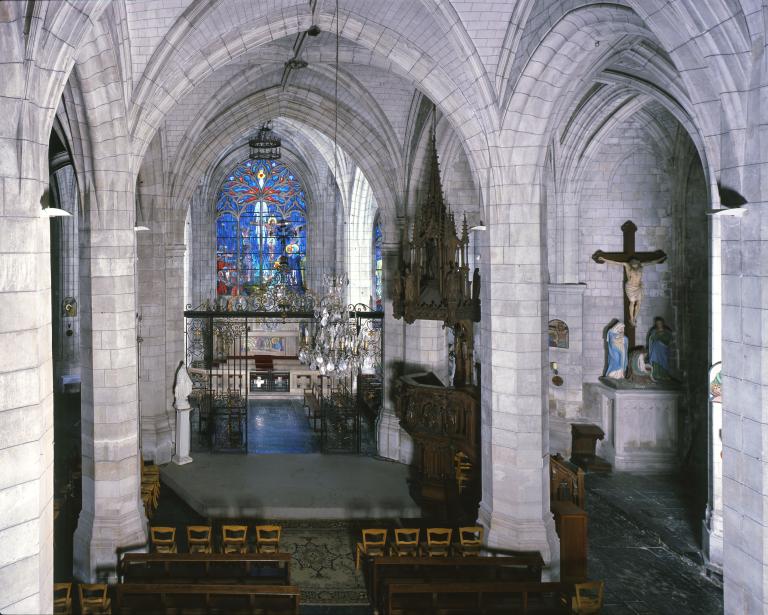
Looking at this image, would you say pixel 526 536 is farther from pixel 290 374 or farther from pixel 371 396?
pixel 290 374

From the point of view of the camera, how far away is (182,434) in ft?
47.8

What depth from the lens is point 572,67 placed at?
9164 mm

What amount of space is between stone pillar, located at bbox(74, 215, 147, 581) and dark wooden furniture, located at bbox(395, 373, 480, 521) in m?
4.85

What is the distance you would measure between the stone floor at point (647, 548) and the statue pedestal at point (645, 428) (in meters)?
0.41

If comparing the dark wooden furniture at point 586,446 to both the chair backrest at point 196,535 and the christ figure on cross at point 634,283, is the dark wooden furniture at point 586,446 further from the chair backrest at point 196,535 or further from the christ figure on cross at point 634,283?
the chair backrest at point 196,535

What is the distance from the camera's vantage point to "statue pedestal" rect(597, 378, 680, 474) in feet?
47.1

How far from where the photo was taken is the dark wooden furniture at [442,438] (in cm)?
1112

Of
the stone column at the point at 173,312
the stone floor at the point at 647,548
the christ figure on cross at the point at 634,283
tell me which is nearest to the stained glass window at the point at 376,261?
the stone column at the point at 173,312

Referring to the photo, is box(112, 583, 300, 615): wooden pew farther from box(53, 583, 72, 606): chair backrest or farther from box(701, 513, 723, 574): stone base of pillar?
box(701, 513, 723, 574): stone base of pillar

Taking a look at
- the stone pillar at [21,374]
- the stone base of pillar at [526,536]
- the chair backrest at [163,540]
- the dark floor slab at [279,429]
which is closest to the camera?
the stone pillar at [21,374]

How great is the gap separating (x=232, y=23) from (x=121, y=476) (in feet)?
21.9

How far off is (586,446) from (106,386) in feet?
33.2

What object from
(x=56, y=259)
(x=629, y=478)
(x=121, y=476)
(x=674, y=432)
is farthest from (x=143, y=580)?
(x=56, y=259)

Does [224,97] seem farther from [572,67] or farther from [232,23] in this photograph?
[572,67]
